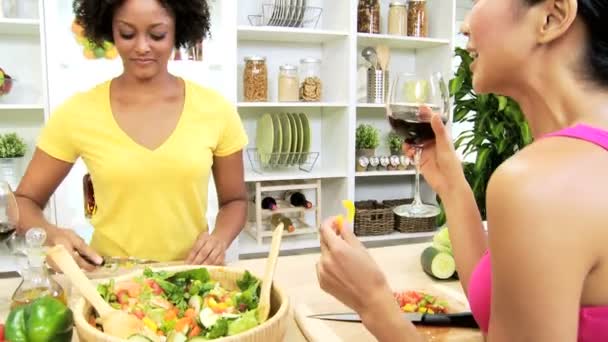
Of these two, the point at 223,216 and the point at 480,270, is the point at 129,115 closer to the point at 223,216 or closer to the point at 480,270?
the point at 223,216

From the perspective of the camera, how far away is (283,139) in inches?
118

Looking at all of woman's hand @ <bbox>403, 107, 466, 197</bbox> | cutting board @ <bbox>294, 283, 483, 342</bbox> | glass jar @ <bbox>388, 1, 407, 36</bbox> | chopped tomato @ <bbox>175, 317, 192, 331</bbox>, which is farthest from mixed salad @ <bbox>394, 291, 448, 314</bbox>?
glass jar @ <bbox>388, 1, 407, 36</bbox>

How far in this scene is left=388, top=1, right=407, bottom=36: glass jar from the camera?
321 cm

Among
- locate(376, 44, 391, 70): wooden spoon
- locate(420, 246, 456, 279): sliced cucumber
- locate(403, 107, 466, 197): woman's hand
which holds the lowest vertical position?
locate(420, 246, 456, 279): sliced cucumber

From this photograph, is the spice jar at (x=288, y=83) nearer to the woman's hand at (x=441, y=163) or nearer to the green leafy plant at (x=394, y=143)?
the green leafy plant at (x=394, y=143)

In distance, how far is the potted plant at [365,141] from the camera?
3.23m

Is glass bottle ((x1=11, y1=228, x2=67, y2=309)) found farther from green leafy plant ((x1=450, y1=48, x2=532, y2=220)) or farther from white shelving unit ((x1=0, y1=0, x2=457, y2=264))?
green leafy plant ((x1=450, y1=48, x2=532, y2=220))

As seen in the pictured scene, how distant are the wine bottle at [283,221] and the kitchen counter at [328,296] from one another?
155 cm

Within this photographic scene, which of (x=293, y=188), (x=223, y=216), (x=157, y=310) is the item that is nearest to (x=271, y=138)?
(x=293, y=188)

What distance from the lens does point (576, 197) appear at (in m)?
0.56

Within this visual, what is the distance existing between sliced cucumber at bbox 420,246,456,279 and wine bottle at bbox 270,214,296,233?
1.76m

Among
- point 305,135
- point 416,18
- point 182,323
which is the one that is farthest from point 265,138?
point 182,323

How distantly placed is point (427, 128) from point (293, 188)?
6.35 ft

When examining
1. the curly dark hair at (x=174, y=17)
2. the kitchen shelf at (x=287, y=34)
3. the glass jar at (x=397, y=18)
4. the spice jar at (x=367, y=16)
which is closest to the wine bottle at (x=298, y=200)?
the kitchen shelf at (x=287, y=34)
